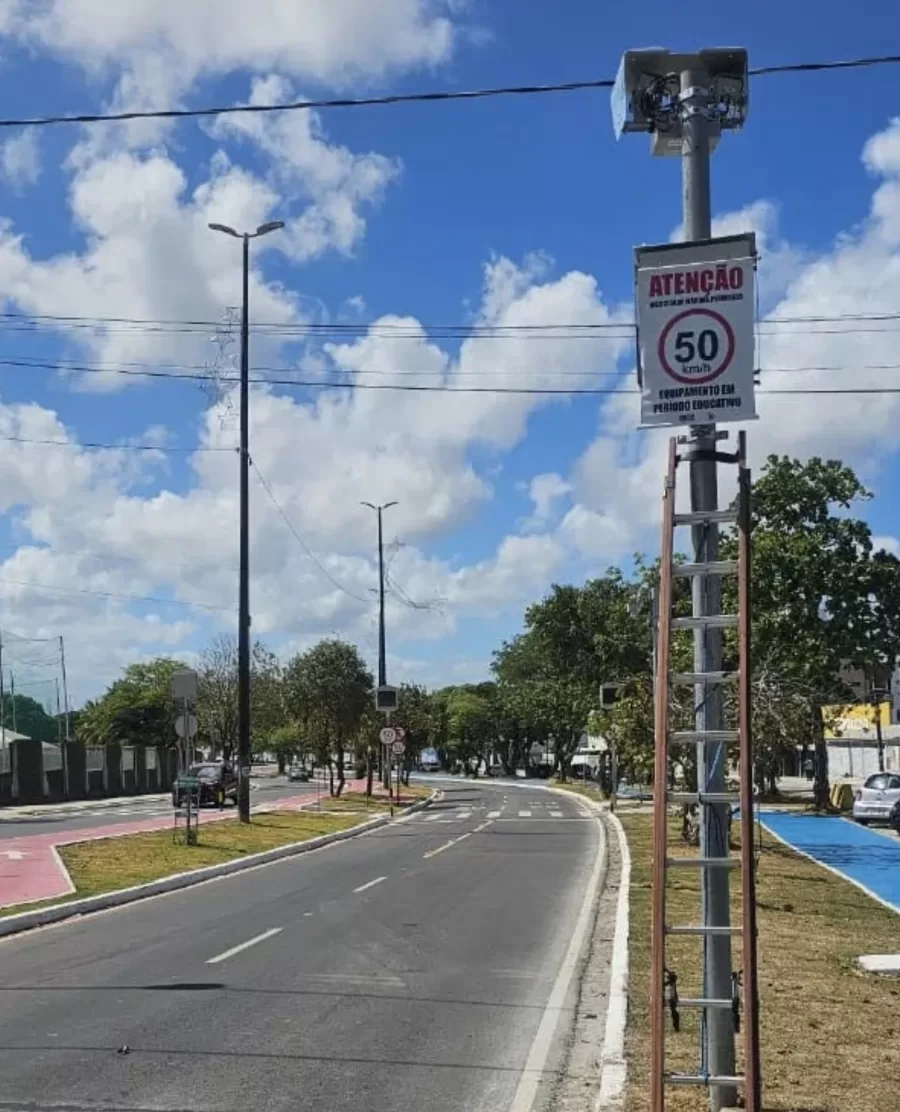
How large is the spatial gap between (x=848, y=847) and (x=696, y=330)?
24591mm

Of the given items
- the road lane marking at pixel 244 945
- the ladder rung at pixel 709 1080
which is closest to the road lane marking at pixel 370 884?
the road lane marking at pixel 244 945

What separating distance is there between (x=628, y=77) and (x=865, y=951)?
903 cm

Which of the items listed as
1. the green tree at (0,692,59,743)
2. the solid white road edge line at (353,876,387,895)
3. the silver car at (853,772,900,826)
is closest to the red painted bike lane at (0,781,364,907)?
the solid white road edge line at (353,876,387,895)

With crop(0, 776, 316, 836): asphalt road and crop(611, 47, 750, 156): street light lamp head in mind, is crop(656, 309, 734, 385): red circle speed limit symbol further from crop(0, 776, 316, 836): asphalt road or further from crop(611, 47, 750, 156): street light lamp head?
crop(0, 776, 316, 836): asphalt road

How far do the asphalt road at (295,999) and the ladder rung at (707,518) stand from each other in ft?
11.4

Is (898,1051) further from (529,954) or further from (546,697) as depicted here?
(546,697)

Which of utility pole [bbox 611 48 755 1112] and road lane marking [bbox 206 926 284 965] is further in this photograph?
road lane marking [bbox 206 926 284 965]

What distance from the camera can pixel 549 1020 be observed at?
962 cm

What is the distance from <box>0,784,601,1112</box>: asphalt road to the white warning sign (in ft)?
13.2

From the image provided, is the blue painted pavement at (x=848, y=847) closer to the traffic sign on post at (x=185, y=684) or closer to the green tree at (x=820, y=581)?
the green tree at (x=820, y=581)

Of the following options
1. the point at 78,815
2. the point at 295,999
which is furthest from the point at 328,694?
the point at 295,999

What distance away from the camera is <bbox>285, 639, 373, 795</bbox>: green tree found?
5197 centimetres

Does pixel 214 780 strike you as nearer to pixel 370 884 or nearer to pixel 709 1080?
pixel 370 884

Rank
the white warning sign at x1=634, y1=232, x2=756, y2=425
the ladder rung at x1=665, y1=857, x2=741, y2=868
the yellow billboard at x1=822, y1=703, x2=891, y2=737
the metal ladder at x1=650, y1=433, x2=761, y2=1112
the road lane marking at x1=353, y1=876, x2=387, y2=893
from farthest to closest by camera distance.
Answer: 1. the yellow billboard at x1=822, y1=703, x2=891, y2=737
2. the road lane marking at x1=353, y1=876, x2=387, y2=893
3. the white warning sign at x1=634, y1=232, x2=756, y2=425
4. the ladder rung at x1=665, y1=857, x2=741, y2=868
5. the metal ladder at x1=650, y1=433, x2=761, y2=1112
